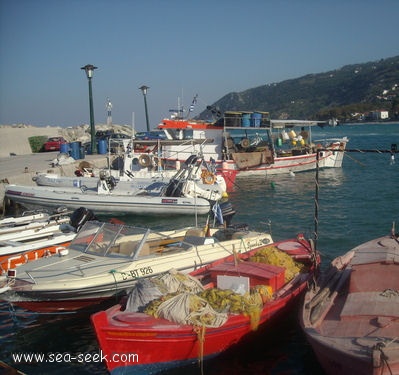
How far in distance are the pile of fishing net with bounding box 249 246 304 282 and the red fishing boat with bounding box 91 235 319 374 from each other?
0.72 meters

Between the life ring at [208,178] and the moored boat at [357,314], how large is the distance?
11995mm

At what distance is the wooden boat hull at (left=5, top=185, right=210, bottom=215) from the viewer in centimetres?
2003

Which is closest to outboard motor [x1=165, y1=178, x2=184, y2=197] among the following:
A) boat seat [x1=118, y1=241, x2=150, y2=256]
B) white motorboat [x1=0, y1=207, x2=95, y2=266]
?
white motorboat [x1=0, y1=207, x2=95, y2=266]

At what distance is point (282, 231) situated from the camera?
1792 cm

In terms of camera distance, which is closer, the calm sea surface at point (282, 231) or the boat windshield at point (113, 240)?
the calm sea surface at point (282, 231)

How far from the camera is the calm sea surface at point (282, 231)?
8.77 metres

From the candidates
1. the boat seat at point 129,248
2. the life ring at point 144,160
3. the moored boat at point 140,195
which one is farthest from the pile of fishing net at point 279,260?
the life ring at point 144,160

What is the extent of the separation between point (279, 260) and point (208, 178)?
12.0 metres

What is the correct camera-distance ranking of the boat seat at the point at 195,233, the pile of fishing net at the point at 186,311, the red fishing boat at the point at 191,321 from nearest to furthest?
the red fishing boat at the point at 191,321, the pile of fishing net at the point at 186,311, the boat seat at the point at 195,233

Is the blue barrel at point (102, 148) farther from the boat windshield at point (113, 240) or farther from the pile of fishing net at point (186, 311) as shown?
the pile of fishing net at point (186, 311)

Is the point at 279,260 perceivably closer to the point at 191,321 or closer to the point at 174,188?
the point at 191,321

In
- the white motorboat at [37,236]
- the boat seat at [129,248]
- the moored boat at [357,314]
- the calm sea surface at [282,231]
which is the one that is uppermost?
the boat seat at [129,248]

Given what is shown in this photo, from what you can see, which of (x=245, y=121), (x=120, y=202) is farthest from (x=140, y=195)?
(x=245, y=121)

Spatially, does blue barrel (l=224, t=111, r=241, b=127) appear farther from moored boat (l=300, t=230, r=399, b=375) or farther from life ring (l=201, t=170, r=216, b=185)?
moored boat (l=300, t=230, r=399, b=375)
